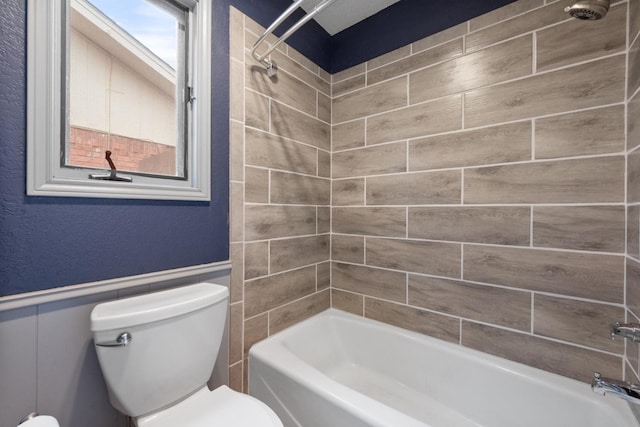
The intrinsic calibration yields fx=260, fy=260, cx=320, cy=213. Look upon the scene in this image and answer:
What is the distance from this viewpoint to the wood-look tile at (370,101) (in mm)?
1621

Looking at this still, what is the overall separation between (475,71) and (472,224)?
0.80 metres

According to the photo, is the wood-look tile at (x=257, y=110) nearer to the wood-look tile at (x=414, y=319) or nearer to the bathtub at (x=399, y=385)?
the bathtub at (x=399, y=385)

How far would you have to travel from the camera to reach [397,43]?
163 centimetres

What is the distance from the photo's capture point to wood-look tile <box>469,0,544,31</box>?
4.02 feet

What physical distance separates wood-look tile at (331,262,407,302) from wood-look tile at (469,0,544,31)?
1421 mm

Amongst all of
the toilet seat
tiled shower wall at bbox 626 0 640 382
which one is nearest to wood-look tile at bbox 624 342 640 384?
tiled shower wall at bbox 626 0 640 382

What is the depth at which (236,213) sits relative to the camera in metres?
1.35

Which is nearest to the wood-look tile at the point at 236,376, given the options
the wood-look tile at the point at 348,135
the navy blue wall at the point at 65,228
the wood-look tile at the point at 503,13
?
the navy blue wall at the point at 65,228

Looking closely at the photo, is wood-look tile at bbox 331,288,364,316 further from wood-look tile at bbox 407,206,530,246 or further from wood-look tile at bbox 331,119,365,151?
wood-look tile at bbox 331,119,365,151

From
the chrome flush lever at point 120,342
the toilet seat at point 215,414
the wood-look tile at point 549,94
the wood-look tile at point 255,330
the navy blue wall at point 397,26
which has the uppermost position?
the navy blue wall at point 397,26

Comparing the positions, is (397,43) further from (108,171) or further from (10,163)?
(10,163)

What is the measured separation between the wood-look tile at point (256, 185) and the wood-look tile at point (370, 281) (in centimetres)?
79

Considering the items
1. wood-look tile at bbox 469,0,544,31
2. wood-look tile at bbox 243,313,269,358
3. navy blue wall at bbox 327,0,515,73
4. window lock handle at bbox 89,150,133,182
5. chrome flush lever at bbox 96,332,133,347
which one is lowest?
wood-look tile at bbox 243,313,269,358

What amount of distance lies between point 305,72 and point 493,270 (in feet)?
5.36
